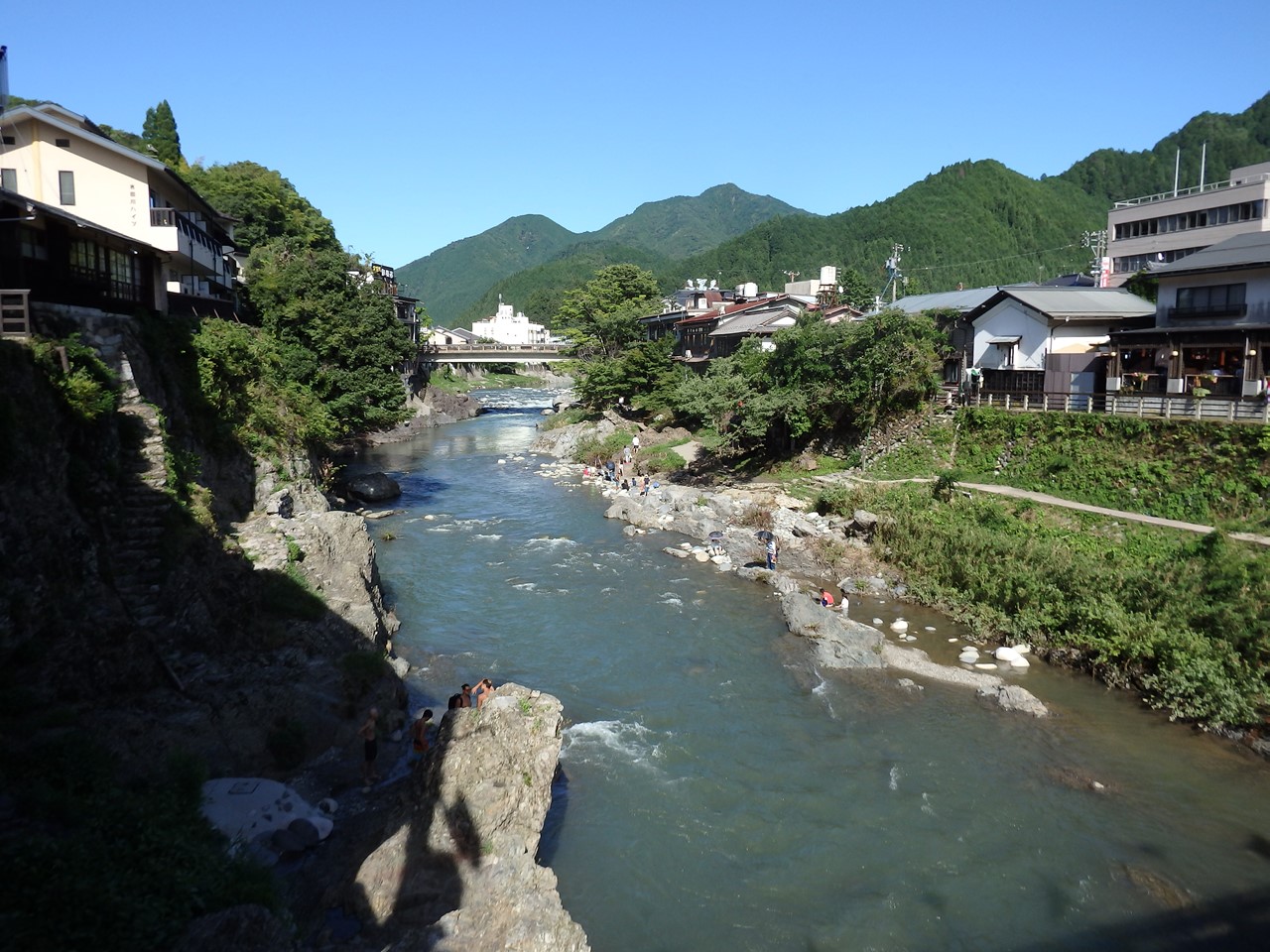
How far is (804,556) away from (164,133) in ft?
218

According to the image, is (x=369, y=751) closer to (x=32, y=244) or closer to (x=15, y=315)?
(x=15, y=315)

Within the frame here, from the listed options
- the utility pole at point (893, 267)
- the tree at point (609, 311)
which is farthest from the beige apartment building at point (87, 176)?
the utility pole at point (893, 267)

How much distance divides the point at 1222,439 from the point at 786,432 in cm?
1891

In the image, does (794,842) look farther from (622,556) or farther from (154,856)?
(622,556)

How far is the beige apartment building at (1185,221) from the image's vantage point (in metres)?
45.1

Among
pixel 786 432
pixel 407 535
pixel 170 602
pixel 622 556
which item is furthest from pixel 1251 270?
pixel 170 602

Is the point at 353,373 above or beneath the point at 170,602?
above

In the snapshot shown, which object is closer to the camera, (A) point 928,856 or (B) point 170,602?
(A) point 928,856

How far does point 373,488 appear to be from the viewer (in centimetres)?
3803

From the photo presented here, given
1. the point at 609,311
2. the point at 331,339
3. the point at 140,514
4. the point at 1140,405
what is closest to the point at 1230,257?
the point at 1140,405

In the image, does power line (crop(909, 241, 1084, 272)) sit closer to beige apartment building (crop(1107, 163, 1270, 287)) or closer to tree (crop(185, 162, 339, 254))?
beige apartment building (crop(1107, 163, 1270, 287))

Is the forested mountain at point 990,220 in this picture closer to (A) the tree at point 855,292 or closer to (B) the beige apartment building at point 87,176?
(A) the tree at point 855,292

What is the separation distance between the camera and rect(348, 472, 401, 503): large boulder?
37.8 meters

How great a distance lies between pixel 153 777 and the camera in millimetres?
10750
